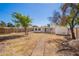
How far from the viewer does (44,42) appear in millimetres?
1683

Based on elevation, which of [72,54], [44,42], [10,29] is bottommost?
[72,54]

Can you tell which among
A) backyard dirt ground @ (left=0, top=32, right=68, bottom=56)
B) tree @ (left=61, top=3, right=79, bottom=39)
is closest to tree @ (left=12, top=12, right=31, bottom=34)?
backyard dirt ground @ (left=0, top=32, right=68, bottom=56)

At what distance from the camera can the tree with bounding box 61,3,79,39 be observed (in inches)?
65.2

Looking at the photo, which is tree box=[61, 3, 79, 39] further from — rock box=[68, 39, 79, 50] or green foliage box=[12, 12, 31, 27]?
green foliage box=[12, 12, 31, 27]

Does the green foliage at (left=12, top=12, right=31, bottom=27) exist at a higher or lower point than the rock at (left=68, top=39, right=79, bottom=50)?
higher

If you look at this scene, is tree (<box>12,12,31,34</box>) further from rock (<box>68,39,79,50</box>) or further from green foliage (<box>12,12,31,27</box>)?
rock (<box>68,39,79,50</box>)

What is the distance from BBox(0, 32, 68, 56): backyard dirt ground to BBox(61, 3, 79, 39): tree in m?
0.15

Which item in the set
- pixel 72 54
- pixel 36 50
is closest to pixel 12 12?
pixel 36 50

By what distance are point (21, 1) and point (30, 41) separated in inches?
14.9

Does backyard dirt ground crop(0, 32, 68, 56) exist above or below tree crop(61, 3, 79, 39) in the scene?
below

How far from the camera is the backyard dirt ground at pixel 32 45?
5.41 ft

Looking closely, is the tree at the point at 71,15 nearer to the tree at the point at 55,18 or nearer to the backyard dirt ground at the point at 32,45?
the tree at the point at 55,18

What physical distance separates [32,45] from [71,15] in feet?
1.49

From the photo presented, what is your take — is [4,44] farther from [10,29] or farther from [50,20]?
[50,20]
